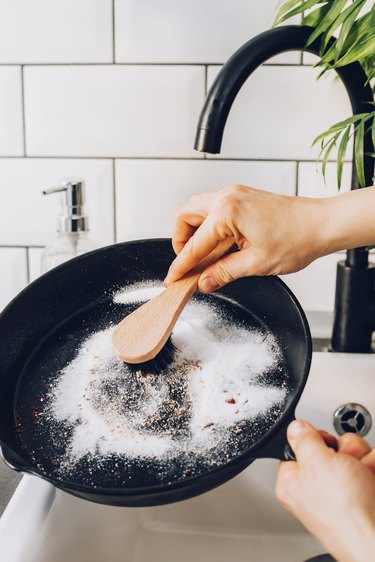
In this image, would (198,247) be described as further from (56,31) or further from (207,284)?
(56,31)

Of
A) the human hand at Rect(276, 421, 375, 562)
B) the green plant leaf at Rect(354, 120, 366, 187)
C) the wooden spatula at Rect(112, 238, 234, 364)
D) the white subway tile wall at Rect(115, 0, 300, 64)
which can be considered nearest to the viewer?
the human hand at Rect(276, 421, 375, 562)

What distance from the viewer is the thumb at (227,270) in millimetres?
507

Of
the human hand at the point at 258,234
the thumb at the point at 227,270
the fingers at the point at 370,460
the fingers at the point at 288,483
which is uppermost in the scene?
the human hand at the point at 258,234

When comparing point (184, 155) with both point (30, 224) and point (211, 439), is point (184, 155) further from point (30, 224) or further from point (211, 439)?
point (211, 439)

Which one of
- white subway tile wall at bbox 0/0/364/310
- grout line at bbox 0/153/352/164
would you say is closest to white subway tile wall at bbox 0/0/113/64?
white subway tile wall at bbox 0/0/364/310

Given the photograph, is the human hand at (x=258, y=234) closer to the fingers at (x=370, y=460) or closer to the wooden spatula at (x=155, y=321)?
the wooden spatula at (x=155, y=321)

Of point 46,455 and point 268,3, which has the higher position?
point 268,3

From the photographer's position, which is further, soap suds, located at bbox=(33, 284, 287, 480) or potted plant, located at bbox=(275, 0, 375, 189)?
potted plant, located at bbox=(275, 0, 375, 189)

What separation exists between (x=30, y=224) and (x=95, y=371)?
0.34 metres

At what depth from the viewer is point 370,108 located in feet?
2.08

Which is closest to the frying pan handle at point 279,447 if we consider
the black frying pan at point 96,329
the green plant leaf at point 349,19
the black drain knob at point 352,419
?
the black frying pan at point 96,329

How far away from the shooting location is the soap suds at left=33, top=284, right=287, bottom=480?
0.44 metres

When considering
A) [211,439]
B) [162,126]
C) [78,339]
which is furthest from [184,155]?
[211,439]

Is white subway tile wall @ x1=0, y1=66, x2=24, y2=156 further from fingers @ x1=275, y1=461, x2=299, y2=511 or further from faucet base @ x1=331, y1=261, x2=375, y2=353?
fingers @ x1=275, y1=461, x2=299, y2=511
